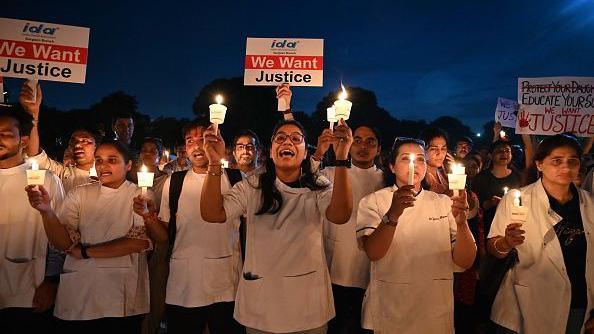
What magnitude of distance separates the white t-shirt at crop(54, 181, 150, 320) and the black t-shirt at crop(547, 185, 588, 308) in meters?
3.49

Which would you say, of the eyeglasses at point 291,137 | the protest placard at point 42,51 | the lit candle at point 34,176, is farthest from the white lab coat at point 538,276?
the protest placard at point 42,51

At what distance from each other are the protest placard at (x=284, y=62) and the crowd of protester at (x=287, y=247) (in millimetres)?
2174

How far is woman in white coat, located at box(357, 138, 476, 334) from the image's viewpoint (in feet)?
10.6

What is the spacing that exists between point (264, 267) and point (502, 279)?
6.90 feet

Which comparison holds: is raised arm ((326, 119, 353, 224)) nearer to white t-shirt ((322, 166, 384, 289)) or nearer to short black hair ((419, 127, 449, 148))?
white t-shirt ((322, 166, 384, 289))

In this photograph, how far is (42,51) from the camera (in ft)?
17.4

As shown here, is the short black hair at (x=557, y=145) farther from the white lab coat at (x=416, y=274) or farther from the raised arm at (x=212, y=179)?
the raised arm at (x=212, y=179)

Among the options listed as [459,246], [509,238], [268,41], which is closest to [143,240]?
[459,246]

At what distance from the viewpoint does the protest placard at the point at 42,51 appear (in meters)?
5.21

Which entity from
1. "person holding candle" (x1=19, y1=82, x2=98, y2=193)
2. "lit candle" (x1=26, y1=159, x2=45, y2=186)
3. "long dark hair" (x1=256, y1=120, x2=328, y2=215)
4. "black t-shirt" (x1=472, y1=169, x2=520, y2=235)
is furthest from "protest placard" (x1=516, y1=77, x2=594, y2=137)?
"lit candle" (x1=26, y1=159, x2=45, y2=186)

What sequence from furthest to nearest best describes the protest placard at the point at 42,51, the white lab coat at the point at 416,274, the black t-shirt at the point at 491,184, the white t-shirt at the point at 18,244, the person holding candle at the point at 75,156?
1. the black t-shirt at the point at 491,184
2. the protest placard at the point at 42,51
3. the person holding candle at the point at 75,156
4. the white t-shirt at the point at 18,244
5. the white lab coat at the point at 416,274

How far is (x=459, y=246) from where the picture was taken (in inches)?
126

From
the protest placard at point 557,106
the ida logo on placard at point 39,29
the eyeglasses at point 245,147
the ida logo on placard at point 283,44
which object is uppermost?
the ida logo on placard at point 283,44

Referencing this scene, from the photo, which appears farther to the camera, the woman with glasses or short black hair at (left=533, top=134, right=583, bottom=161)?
short black hair at (left=533, top=134, right=583, bottom=161)
